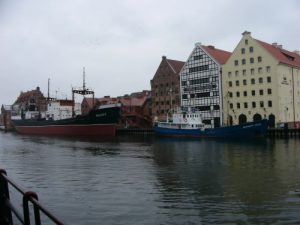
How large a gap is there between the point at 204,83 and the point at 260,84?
1350 centimetres

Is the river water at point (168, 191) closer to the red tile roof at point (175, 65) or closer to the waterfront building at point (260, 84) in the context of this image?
the waterfront building at point (260, 84)

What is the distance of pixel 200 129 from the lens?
73375 millimetres

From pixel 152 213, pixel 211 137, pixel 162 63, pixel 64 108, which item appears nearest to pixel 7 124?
pixel 64 108

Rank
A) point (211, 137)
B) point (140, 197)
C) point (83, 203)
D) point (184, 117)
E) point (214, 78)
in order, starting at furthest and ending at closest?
point (214, 78)
point (184, 117)
point (211, 137)
point (140, 197)
point (83, 203)

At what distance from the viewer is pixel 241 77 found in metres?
85.1

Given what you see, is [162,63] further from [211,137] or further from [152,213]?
[152,213]

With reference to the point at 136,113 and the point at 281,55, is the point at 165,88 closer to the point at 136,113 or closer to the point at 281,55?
the point at 136,113

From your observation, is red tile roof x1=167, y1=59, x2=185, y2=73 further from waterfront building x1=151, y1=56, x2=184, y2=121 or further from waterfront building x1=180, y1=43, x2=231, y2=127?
waterfront building x1=180, y1=43, x2=231, y2=127

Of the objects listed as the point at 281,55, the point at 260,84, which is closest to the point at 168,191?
the point at 260,84

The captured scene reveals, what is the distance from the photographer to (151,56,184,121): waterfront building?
324ft

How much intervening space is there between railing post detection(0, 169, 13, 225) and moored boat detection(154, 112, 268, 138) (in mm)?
64433

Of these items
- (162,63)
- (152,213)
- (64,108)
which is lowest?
(152,213)

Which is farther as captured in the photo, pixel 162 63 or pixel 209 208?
pixel 162 63

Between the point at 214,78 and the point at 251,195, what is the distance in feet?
239
